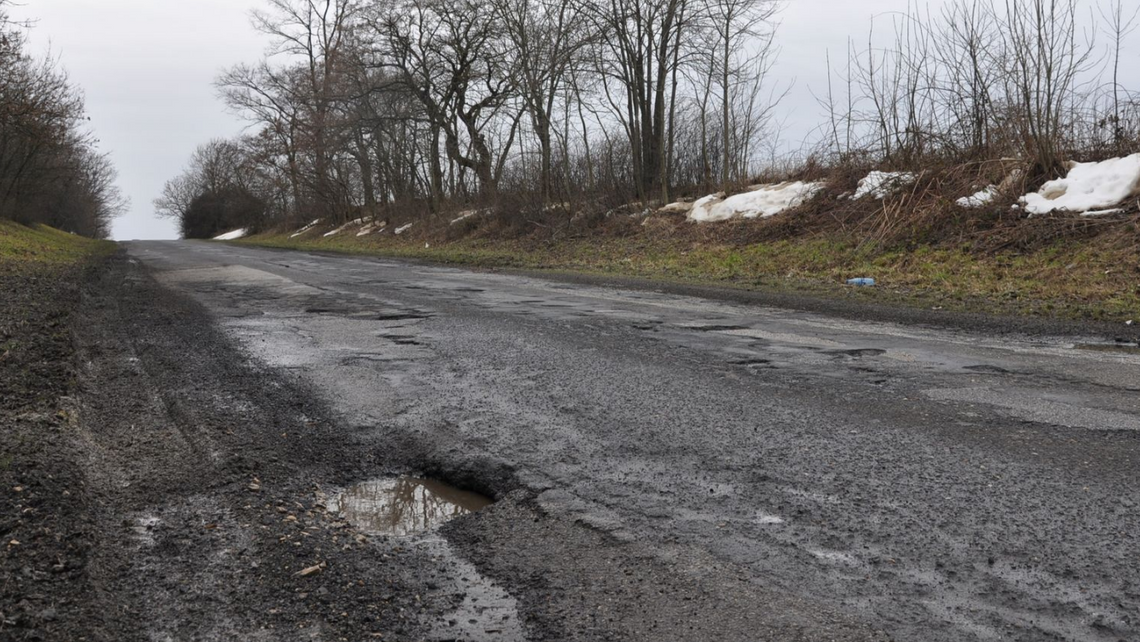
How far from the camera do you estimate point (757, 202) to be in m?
17.8

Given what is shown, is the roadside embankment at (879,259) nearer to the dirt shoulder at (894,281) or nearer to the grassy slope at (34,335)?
the dirt shoulder at (894,281)

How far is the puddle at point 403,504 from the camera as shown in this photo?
2875 mm

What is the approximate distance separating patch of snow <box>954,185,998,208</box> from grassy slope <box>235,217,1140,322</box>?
1.20 m

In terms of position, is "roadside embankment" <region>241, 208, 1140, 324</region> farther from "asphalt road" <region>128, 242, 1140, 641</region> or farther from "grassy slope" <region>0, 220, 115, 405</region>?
"grassy slope" <region>0, 220, 115, 405</region>

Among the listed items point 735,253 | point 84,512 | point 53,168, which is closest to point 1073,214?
point 735,253

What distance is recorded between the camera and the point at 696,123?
22.7 metres

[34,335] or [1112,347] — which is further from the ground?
[34,335]

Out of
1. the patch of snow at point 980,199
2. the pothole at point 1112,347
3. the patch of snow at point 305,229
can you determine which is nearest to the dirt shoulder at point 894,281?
the pothole at point 1112,347

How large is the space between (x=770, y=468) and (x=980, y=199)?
37.2 ft

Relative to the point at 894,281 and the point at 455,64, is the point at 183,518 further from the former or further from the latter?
the point at 455,64

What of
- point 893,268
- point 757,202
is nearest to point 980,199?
point 893,268

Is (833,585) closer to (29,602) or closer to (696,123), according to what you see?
(29,602)

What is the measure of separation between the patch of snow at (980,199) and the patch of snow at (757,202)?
396 cm

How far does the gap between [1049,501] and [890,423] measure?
1050mm
